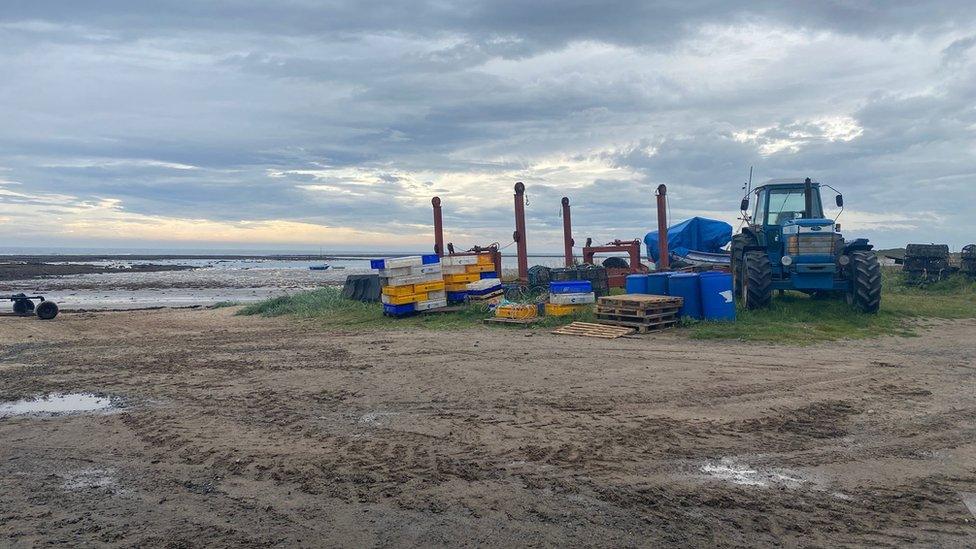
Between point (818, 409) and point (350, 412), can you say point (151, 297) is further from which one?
point (818, 409)

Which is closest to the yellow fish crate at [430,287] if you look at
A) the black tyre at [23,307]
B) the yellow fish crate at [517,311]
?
the yellow fish crate at [517,311]

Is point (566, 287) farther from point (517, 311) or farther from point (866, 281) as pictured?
point (866, 281)

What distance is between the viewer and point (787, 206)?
16125 millimetres

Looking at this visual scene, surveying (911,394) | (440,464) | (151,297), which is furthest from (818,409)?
(151,297)

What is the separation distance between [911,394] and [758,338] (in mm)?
Result: 4278

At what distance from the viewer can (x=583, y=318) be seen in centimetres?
1454

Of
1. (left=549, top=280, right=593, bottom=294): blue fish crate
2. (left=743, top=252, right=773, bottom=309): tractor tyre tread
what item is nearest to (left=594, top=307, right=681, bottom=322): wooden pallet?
(left=549, top=280, right=593, bottom=294): blue fish crate

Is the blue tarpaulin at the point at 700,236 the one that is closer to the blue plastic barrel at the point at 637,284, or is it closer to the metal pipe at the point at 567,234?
the metal pipe at the point at 567,234

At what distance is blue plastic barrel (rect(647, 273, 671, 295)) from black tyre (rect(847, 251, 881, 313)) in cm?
376

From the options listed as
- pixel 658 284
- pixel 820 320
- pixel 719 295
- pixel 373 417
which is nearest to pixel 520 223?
pixel 658 284

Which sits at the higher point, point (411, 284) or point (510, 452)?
point (411, 284)

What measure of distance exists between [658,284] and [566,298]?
1991mm

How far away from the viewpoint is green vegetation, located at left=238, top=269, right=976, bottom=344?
42.0 feet

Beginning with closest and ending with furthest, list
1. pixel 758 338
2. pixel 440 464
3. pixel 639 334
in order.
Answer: pixel 440 464 → pixel 758 338 → pixel 639 334
